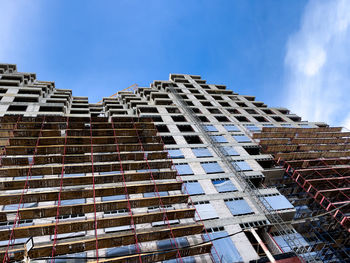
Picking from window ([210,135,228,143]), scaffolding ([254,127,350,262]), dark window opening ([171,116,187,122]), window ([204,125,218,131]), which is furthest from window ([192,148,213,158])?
dark window opening ([171,116,187,122])

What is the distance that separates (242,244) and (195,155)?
13.2 metres

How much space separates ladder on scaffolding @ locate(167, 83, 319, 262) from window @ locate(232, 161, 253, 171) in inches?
5.8

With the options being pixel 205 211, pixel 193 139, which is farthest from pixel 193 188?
pixel 193 139

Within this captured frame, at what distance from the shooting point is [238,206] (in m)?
24.7

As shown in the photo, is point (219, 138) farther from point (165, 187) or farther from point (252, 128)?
point (165, 187)

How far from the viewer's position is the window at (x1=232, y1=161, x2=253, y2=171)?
3028 cm

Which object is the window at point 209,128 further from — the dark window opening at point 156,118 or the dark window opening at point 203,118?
the dark window opening at point 156,118

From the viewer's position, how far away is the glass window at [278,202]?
25.5 meters

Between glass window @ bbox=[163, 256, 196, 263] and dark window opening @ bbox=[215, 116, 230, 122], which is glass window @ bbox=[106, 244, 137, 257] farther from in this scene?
dark window opening @ bbox=[215, 116, 230, 122]

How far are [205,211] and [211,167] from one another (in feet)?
24.5

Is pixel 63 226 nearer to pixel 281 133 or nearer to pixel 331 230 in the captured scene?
pixel 331 230

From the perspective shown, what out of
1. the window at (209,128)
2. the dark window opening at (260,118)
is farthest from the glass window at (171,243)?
the dark window opening at (260,118)

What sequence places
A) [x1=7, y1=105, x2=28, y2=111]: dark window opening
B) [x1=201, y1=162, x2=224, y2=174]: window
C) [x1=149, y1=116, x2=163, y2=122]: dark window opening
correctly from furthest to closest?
1. [x1=149, y1=116, x2=163, y2=122]: dark window opening
2. [x1=7, y1=105, x2=28, y2=111]: dark window opening
3. [x1=201, y1=162, x2=224, y2=174]: window

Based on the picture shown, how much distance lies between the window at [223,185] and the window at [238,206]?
1397 millimetres
